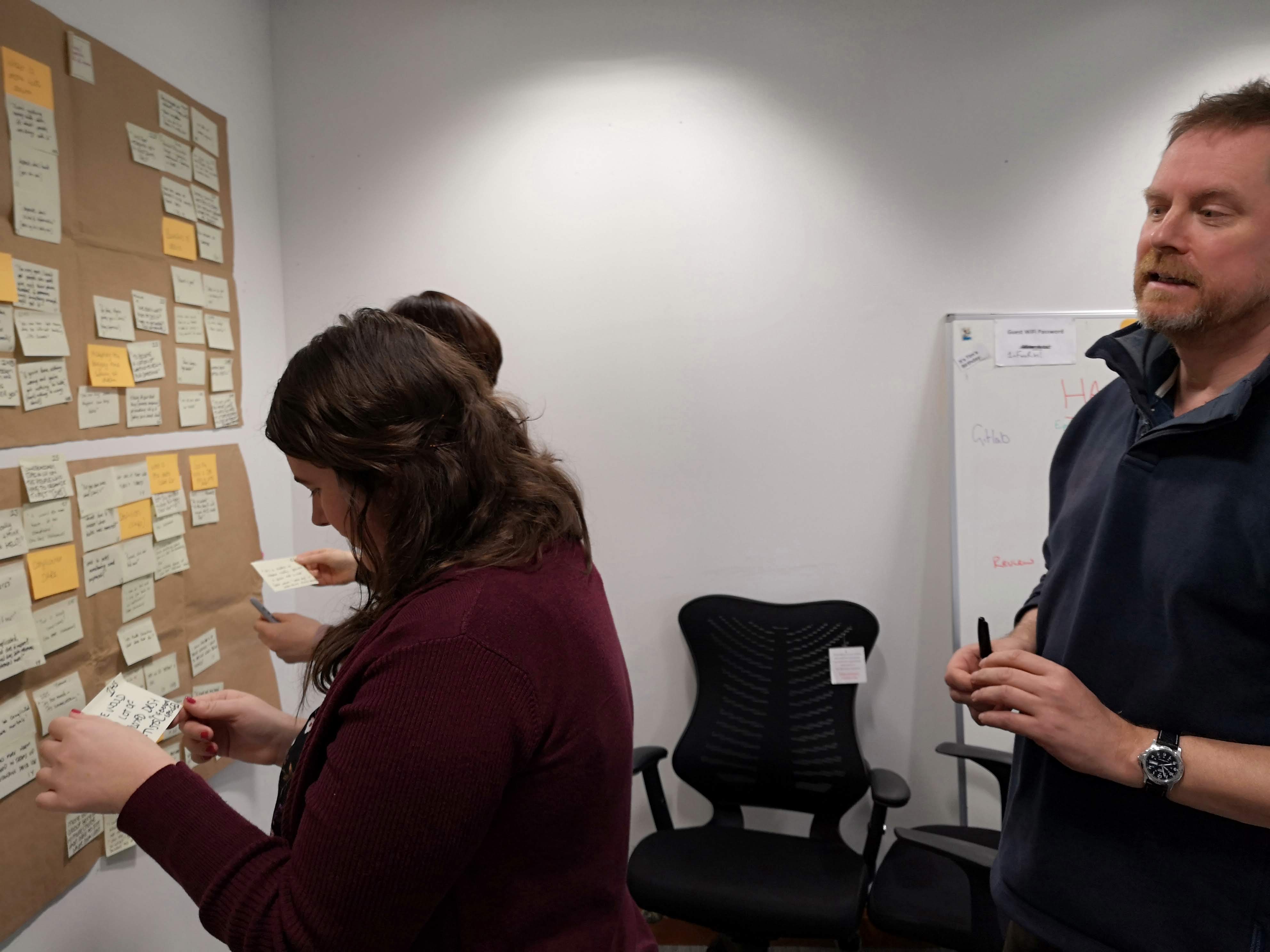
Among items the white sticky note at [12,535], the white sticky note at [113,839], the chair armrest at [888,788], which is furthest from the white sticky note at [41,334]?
the chair armrest at [888,788]

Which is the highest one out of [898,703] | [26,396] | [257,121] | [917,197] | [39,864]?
[257,121]

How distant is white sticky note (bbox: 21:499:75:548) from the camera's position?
137cm

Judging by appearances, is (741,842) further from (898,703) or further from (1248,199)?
(1248,199)

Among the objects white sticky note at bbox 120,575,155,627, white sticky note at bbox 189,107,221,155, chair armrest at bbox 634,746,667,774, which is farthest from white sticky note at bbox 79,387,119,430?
chair armrest at bbox 634,746,667,774

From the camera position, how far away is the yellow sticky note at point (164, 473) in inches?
67.2

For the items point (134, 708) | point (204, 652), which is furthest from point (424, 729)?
point (204, 652)

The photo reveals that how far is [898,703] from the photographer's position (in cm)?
252

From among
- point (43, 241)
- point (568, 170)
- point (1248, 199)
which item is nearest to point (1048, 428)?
point (1248, 199)

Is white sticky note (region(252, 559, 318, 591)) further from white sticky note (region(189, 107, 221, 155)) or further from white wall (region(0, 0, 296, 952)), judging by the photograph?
white sticky note (region(189, 107, 221, 155))

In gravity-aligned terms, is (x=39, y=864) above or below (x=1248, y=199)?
below

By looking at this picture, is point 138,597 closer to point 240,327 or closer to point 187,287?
point 187,287

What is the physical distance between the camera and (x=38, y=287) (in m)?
1.40

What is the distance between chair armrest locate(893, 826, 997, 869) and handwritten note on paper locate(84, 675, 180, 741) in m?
1.44

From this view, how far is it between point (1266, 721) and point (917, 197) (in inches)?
74.3
